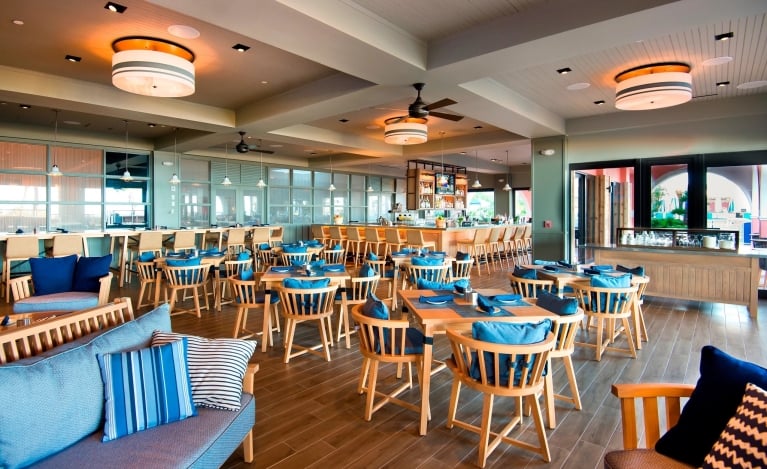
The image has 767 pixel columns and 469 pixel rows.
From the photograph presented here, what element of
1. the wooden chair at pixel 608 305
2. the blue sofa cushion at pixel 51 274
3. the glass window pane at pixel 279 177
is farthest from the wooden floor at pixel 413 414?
the glass window pane at pixel 279 177

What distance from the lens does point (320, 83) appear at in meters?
5.85

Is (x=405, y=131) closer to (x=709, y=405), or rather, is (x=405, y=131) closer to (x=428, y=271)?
(x=428, y=271)

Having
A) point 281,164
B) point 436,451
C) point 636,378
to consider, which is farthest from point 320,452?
point 281,164

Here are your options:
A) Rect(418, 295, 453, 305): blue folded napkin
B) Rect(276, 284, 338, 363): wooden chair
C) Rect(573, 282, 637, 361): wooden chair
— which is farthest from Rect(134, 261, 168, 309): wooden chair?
Rect(573, 282, 637, 361): wooden chair

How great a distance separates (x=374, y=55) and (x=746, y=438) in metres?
3.90

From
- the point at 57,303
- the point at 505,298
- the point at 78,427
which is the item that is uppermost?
the point at 505,298

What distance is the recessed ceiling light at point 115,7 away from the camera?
12.2ft

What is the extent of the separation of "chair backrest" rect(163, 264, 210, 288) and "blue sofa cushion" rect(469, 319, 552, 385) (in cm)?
455

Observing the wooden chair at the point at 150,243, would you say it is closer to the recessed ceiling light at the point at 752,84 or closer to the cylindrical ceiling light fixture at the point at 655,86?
the cylindrical ceiling light fixture at the point at 655,86

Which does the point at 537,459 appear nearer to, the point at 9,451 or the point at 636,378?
the point at 636,378

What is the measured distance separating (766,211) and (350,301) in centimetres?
743

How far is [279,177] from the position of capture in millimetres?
13688

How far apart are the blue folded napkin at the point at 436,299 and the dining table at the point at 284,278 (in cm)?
134

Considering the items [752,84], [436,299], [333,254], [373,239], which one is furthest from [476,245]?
[436,299]
